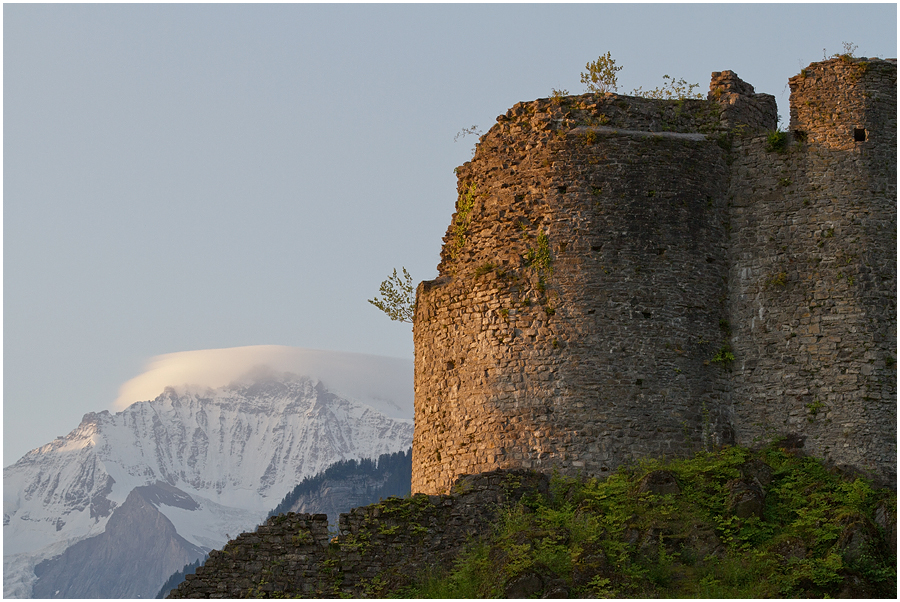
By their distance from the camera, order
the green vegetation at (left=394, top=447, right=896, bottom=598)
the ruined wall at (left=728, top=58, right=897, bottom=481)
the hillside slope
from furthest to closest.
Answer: the ruined wall at (left=728, top=58, right=897, bottom=481)
the hillside slope
the green vegetation at (left=394, top=447, right=896, bottom=598)

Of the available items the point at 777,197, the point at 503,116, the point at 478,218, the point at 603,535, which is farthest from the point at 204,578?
the point at 777,197

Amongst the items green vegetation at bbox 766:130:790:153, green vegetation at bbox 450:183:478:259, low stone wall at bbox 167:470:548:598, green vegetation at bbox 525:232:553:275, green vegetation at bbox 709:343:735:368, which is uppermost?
green vegetation at bbox 766:130:790:153

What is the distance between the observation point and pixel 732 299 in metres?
27.8

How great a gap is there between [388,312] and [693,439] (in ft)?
24.0

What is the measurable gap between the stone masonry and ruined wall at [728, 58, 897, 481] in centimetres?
4

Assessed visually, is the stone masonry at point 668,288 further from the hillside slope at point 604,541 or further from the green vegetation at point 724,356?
the hillside slope at point 604,541

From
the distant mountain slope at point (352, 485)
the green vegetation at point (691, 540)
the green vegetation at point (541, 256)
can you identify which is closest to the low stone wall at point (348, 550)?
the green vegetation at point (691, 540)

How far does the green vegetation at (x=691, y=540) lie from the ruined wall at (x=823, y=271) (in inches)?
36.8

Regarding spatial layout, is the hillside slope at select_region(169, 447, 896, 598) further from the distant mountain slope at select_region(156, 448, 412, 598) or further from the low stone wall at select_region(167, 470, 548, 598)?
the distant mountain slope at select_region(156, 448, 412, 598)

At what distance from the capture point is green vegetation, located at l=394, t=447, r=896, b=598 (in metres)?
23.0

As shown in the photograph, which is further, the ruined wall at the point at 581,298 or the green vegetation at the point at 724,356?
the green vegetation at the point at 724,356

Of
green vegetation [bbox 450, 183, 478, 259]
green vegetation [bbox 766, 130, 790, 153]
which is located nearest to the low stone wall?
green vegetation [bbox 450, 183, 478, 259]

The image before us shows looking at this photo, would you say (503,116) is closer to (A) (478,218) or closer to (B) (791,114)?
(A) (478,218)

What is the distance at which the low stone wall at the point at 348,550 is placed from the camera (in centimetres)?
2450
